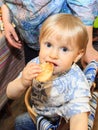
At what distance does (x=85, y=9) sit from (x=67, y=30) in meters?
0.25

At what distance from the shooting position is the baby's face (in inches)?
35.1

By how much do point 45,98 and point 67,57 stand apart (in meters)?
0.19

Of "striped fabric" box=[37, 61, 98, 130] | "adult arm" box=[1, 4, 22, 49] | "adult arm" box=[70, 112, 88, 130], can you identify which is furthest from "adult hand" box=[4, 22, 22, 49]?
"adult arm" box=[70, 112, 88, 130]

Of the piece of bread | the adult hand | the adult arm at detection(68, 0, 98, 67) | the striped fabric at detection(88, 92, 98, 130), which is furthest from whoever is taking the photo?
the adult hand

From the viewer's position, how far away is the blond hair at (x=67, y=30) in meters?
0.91

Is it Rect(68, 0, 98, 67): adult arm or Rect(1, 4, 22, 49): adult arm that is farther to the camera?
Rect(1, 4, 22, 49): adult arm

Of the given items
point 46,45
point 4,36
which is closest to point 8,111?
point 4,36

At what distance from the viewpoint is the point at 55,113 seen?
99cm

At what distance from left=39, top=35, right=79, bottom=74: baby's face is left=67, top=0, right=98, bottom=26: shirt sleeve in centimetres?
25

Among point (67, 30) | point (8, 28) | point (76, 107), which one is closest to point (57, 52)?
point (67, 30)

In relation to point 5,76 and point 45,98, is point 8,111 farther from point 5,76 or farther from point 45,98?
point 45,98

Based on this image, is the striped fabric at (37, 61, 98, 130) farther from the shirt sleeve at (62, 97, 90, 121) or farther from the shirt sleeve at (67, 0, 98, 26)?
the shirt sleeve at (67, 0, 98, 26)

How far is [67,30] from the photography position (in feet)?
3.01

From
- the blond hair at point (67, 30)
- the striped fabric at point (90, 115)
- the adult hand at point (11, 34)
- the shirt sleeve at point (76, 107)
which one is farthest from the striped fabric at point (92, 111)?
the adult hand at point (11, 34)
